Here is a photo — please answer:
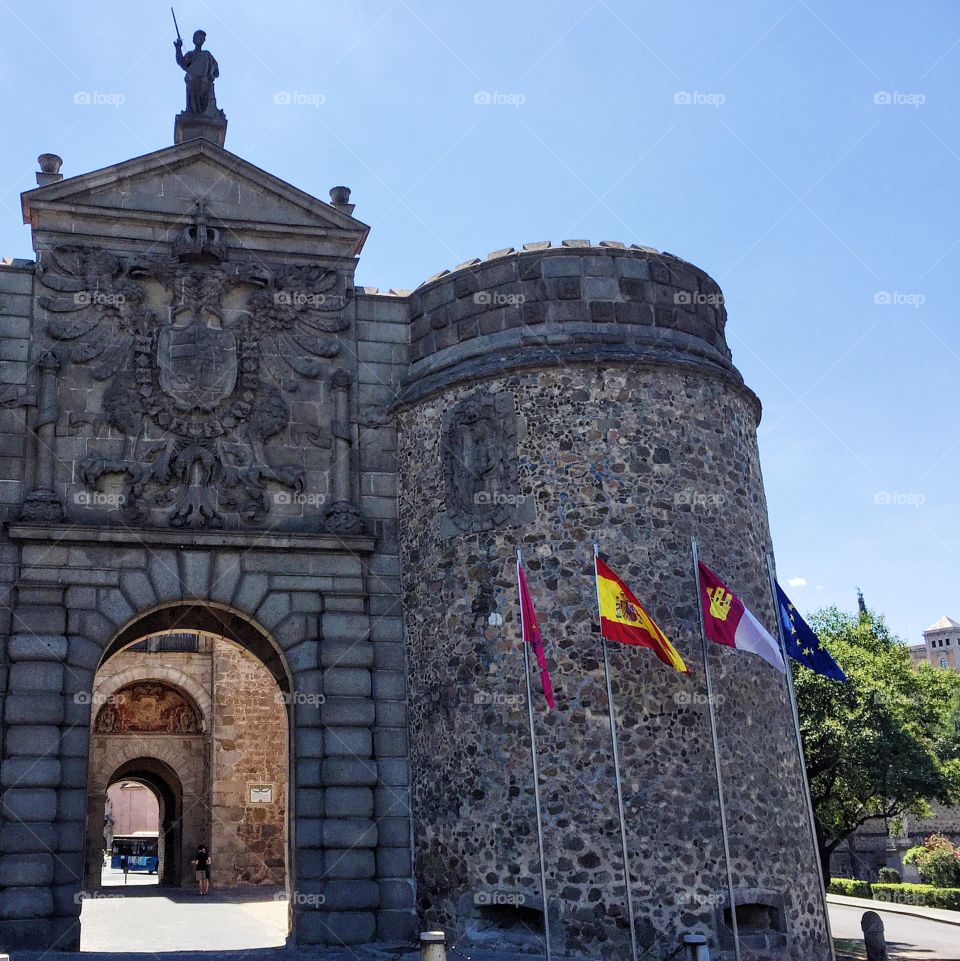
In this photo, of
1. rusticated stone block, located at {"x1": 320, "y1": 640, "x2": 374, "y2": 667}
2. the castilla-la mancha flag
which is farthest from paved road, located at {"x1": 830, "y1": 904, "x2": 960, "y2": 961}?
rusticated stone block, located at {"x1": 320, "y1": 640, "x2": 374, "y2": 667}

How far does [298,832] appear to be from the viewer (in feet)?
48.0

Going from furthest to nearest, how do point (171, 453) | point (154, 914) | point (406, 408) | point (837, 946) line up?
point (837, 946) < point (154, 914) < point (406, 408) < point (171, 453)

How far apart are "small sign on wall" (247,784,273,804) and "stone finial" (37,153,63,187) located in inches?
529

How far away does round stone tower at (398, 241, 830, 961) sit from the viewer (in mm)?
13820

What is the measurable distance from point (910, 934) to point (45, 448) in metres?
20.9

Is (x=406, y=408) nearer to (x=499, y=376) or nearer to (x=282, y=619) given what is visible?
(x=499, y=376)

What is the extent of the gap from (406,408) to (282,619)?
355cm

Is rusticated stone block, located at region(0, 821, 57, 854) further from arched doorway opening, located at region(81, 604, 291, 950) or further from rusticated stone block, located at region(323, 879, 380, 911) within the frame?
arched doorway opening, located at region(81, 604, 291, 950)

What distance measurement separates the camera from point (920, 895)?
109ft

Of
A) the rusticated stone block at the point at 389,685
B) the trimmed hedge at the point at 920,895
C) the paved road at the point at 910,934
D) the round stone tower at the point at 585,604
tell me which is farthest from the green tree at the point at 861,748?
the rusticated stone block at the point at 389,685

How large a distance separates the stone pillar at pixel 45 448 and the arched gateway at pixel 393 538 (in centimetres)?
4

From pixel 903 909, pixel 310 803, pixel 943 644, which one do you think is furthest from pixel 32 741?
pixel 943 644

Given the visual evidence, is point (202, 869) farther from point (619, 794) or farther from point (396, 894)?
point (619, 794)

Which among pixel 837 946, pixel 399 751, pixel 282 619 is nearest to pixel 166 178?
pixel 282 619
